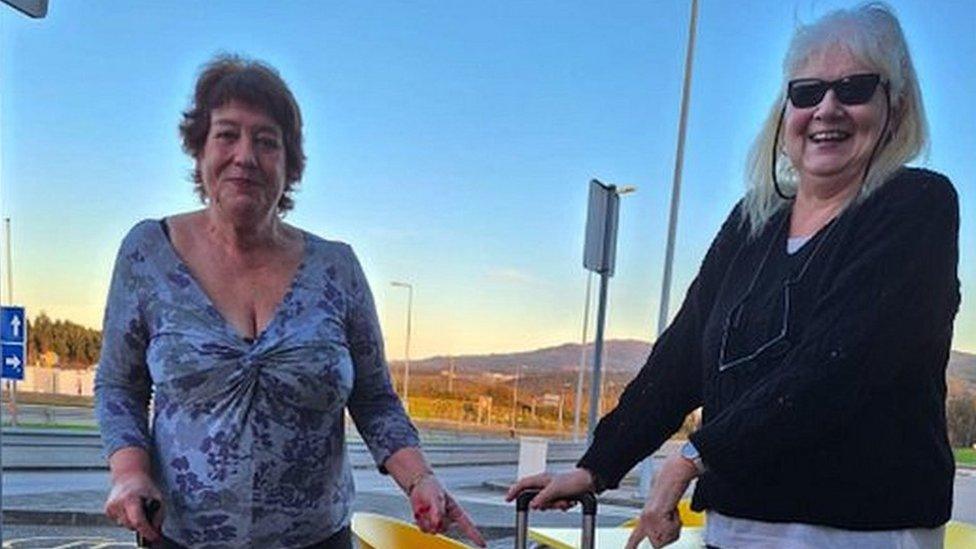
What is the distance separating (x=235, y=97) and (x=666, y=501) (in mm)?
882

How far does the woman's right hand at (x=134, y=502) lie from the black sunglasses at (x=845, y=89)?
1065mm

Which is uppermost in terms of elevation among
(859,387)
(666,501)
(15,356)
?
(859,387)

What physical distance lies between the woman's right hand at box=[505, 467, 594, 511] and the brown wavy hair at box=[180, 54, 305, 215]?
0.65m

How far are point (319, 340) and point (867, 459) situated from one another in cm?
81

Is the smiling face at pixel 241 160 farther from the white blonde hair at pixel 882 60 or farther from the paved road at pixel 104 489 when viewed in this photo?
the white blonde hair at pixel 882 60

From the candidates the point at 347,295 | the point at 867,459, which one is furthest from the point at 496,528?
the point at 867,459

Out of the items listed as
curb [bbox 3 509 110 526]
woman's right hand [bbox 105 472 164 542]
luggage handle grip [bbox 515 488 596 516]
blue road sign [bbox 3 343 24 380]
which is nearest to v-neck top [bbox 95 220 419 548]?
woman's right hand [bbox 105 472 164 542]

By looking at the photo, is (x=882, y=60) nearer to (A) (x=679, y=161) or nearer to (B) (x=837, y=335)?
(B) (x=837, y=335)

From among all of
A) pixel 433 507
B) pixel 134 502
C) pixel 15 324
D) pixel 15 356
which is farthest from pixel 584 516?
pixel 15 356

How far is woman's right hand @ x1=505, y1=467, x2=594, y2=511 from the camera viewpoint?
154 cm

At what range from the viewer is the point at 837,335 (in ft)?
3.61

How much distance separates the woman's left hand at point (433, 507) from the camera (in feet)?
5.32

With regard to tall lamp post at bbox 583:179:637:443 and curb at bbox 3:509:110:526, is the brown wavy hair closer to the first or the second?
tall lamp post at bbox 583:179:637:443

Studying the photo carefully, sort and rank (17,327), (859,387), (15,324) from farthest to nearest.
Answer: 1. (17,327)
2. (15,324)
3. (859,387)
